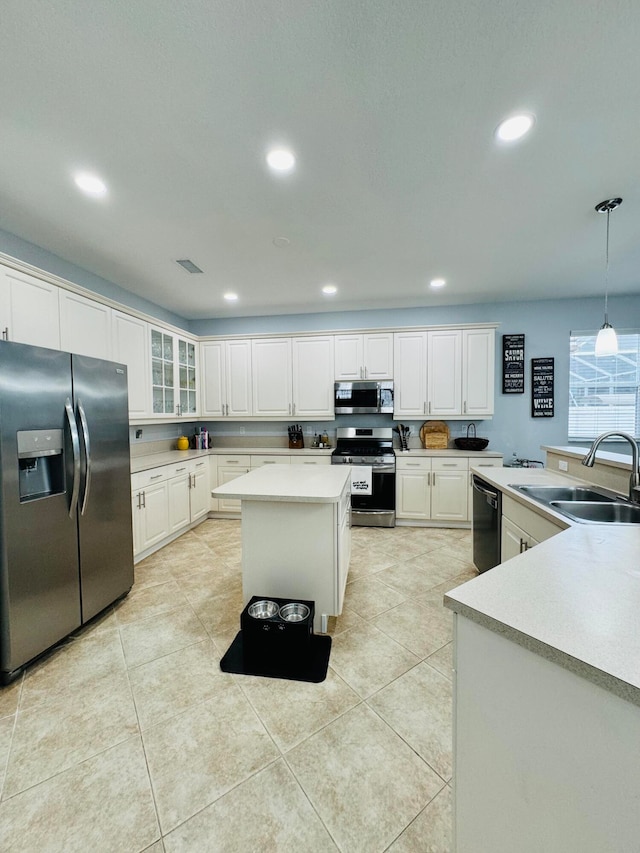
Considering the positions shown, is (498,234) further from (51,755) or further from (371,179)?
(51,755)

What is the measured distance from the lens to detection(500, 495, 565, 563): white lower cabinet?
1671 mm

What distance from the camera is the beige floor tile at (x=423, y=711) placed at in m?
1.35

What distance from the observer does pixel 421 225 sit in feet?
8.09

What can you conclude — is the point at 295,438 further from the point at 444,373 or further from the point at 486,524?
the point at 486,524

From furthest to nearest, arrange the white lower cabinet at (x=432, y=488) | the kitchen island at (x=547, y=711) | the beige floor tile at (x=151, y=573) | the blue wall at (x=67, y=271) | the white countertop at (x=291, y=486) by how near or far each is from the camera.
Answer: the white lower cabinet at (x=432, y=488) → the beige floor tile at (x=151, y=573) → the blue wall at (x=67, y=271) → the white countertop at (x=291, y=486) → the kitchen island at (x=547, y=711)

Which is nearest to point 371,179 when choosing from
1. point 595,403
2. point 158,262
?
point 158,262

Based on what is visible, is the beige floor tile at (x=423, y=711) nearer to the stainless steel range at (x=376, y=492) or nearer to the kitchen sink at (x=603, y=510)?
the kitchen sink at (x=603, y=510)

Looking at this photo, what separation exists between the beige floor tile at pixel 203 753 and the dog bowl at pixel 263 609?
393 mm

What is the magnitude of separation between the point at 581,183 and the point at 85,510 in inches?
147

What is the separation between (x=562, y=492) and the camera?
211 centimetres

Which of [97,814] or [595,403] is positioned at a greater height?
[595,403]

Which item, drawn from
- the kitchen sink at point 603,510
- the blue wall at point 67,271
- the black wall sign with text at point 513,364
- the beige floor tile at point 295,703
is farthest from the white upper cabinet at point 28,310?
the black wall sign with text at point 513,364

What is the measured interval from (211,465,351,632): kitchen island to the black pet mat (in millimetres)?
217

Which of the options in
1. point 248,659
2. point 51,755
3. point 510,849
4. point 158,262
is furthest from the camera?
point 158,262
